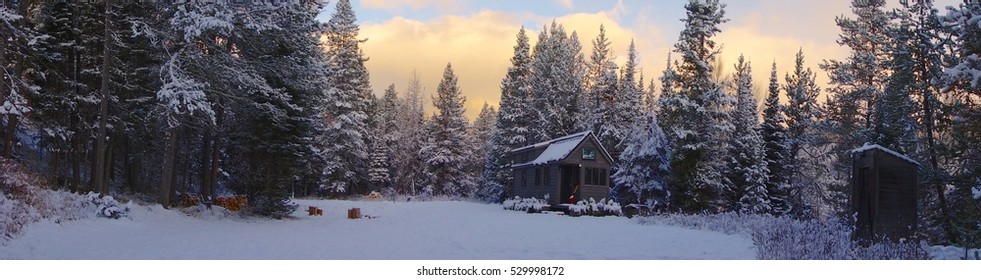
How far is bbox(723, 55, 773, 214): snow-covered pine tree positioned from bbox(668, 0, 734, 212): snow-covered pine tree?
0.94 meters

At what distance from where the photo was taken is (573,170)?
29.8m

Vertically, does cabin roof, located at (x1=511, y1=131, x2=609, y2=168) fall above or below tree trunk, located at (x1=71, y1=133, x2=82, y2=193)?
above

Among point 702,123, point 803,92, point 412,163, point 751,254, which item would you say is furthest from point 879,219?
point 412,163

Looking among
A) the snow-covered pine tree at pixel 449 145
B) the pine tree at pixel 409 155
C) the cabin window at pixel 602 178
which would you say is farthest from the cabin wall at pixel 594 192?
the pine tree at pixel 409 155

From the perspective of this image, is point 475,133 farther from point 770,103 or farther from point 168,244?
point 168,244

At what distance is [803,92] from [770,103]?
145cm

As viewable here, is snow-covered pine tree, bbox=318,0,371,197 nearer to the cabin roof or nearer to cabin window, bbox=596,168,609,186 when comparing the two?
the cabin roof

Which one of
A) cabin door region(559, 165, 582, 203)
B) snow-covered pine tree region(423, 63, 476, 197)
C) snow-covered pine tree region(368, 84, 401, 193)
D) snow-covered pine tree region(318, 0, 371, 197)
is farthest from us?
snow-covered pine tree region(423, 63, 476, 197)

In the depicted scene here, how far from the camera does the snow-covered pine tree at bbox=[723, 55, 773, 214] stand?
28125 mm

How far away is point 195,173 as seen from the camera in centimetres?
2975

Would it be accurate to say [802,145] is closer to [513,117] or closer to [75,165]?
[513,117]

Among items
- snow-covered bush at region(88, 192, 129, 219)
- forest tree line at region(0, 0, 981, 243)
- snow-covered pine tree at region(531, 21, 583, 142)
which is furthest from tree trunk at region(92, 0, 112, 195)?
Result: snow-covered pine tree at region(531, 21, 583, 142)

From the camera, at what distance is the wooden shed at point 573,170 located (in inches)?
1093
